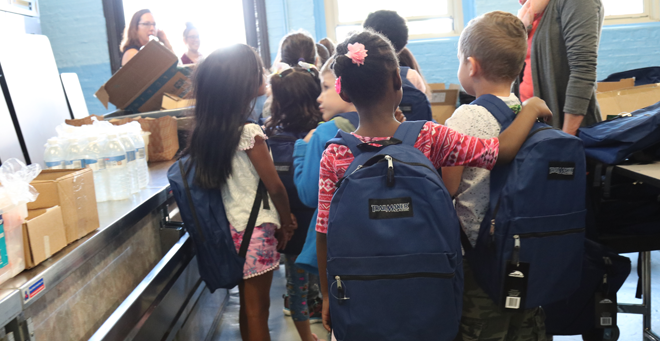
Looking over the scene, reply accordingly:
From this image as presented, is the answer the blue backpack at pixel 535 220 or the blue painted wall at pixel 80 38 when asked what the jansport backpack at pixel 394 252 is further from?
the blue painted wall at pixel 80 38

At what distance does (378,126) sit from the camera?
1.21 metres

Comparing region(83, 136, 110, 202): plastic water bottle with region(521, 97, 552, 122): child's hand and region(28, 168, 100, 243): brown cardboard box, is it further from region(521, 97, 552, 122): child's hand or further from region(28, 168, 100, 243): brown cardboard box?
region(521, 97, 552, 122): child's hand

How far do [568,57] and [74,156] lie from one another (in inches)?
78.4

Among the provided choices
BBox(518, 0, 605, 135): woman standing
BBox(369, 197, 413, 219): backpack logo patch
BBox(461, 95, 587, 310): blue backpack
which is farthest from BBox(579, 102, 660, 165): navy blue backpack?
BBox(369, 197, 413, 219): backpack logo patch

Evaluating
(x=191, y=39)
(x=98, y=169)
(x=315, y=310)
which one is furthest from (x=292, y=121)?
(x=191, y=39)

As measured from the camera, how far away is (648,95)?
237 cm

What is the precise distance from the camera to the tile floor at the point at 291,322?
219cm

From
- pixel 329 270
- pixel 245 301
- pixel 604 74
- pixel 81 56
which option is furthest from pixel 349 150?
pixel 81 56

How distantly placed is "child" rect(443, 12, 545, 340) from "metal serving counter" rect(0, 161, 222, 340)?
39.9 inches

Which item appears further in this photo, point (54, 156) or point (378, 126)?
point (54, 156)

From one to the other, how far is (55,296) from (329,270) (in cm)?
67

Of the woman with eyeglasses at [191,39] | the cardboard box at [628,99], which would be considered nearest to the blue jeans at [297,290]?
the cardboard box at [628,99]

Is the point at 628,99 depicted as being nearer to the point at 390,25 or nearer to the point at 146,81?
the point at 390,25

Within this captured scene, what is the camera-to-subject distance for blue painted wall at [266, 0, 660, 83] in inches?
191
